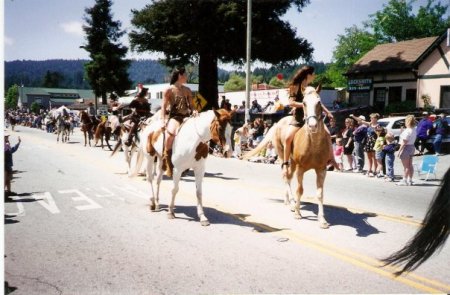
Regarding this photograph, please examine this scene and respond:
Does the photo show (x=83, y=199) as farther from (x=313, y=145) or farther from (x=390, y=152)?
(x=390, y=152)

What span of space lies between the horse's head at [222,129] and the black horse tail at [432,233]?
11.8 ft

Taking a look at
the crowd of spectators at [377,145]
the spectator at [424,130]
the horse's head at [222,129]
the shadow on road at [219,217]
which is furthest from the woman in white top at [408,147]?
the horse's head at [222,129]

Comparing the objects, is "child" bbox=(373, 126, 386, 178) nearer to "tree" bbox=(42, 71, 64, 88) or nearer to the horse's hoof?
the horse's hoof

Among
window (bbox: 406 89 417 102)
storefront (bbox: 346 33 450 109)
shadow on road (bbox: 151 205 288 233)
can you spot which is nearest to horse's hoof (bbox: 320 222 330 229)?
shadow on road (bbox: 151 205 288 233)

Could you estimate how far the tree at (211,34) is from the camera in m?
20.6

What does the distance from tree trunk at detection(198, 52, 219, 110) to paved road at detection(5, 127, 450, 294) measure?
16680 mm

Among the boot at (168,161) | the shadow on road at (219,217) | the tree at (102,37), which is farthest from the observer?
the boot at (168,161)

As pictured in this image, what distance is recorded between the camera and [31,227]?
568cm

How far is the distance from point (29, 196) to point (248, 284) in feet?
21.0

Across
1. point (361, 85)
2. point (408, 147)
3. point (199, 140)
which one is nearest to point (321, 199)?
point (199, 140)

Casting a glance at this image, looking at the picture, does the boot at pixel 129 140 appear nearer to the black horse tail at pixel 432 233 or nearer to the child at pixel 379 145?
the child at pixel 379 145

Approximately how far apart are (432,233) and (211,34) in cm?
2155

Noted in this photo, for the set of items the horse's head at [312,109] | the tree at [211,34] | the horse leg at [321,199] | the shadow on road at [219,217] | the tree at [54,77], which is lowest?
the shadow on road at [219,217]

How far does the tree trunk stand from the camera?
24614 mm
